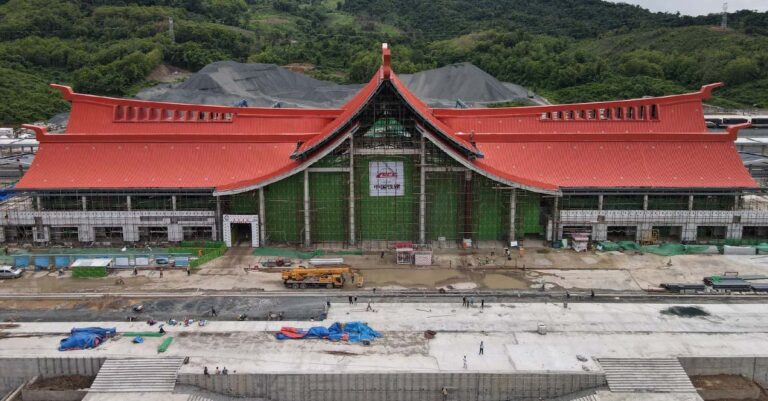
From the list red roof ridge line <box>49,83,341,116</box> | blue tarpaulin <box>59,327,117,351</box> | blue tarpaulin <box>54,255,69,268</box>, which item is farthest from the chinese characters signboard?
blue tarpaulin <box>54,255,69,268</box>

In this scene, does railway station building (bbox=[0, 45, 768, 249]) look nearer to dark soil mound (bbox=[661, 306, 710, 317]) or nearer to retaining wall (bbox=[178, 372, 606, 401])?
dark soil mound (bbox=[661, 306, 710, 317])

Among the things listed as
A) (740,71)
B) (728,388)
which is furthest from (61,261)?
(740,71)

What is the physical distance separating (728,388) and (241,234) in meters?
37.4

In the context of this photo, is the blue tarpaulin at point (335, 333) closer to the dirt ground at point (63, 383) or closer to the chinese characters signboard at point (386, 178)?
the dirt ground at point (63, 383)

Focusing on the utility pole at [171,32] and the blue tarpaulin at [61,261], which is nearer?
the blue tarpaulin at [61,261]

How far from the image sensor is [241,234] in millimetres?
55625

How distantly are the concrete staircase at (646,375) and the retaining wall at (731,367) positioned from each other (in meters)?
1.10

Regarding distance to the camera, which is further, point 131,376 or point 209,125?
point 209,125

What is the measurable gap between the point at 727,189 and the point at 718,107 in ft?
238

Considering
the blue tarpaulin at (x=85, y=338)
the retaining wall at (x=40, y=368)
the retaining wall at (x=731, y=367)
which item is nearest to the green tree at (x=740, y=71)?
the retaining wall at (x=731, y=367)

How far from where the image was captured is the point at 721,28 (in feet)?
513

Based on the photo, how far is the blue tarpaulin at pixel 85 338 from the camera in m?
35.9

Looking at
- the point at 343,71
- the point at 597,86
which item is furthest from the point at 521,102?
the point at 343,71

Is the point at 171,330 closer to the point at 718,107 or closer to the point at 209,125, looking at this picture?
the point at 209,125
